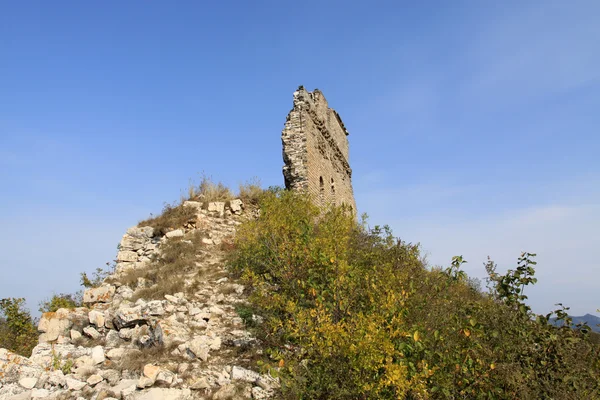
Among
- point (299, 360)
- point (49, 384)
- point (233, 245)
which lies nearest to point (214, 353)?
point (299, 360)

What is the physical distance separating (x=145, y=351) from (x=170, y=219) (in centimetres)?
582

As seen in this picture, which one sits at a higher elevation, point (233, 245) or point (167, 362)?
point (233, 245)

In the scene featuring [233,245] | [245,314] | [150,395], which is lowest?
[150,395]

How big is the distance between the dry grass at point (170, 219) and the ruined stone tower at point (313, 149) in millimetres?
2789

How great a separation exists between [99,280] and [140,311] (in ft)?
12.0

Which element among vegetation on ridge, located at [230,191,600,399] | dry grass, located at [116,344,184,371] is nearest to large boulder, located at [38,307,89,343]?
dry grass, located at [116,344,184,371]

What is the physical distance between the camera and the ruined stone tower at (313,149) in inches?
398

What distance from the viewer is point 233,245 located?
29.2ft

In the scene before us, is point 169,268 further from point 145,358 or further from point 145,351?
point 145,358

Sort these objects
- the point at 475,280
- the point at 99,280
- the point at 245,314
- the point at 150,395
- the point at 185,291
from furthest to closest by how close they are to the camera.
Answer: the point at 475,280 → the point at 99,280 → the point at 185,291 → the point at 245,314 → the point at 150,395

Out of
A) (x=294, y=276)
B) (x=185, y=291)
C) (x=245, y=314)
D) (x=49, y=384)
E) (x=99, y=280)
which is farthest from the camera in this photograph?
(x=99, y=280)

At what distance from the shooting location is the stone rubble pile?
13.0 feet

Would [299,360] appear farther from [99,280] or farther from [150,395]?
[99,280]

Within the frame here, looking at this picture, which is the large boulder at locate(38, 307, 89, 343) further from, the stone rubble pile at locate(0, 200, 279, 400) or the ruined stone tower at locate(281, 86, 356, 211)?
the ruined stone tower at locate(281, 86, 356, 211)
